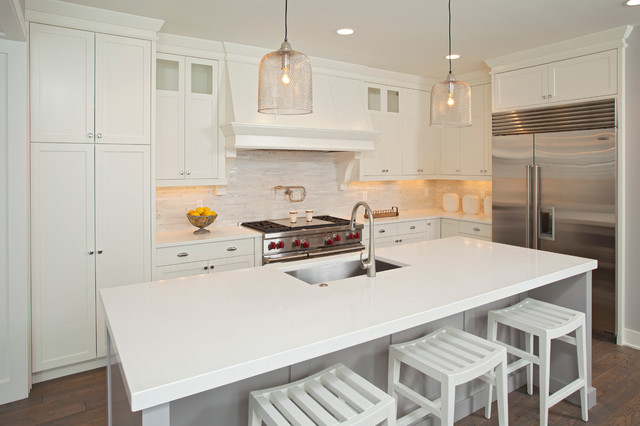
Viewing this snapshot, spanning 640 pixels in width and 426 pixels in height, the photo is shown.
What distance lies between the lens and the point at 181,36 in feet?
12.4

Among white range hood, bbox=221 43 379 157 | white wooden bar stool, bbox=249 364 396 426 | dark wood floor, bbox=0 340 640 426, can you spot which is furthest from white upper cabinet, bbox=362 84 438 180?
white wooden bar stool, bbox=249 364 396 426

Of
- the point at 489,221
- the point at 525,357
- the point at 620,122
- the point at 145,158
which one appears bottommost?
the point at 525,357

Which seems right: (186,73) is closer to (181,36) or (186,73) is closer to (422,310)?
(181,36)

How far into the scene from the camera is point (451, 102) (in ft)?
8.52

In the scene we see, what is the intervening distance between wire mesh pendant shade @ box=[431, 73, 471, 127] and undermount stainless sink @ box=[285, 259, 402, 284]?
93 centimetres

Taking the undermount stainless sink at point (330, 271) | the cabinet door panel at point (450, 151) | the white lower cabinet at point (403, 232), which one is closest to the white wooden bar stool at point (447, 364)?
the undermount stainless sink at point (330, 271)

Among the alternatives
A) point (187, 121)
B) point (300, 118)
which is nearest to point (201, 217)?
point (187, 121)

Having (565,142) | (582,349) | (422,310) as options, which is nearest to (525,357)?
(582,349)

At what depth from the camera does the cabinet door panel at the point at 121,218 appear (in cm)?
328

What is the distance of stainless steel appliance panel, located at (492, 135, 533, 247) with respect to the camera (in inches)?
170

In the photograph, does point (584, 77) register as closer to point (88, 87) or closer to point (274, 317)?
point (274, 317)

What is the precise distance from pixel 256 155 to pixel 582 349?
328cm

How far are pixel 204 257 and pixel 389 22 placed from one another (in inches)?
94.7

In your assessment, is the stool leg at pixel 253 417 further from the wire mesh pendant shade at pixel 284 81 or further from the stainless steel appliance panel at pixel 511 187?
the stainless steel appliance panel at pixel 511 187
